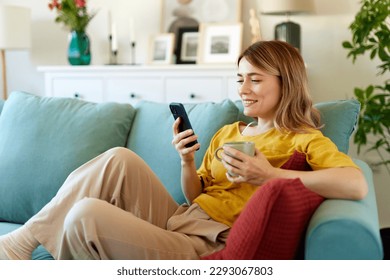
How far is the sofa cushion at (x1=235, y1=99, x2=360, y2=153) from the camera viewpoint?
2.19 metres

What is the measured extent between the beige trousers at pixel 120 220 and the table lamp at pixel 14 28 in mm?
2582

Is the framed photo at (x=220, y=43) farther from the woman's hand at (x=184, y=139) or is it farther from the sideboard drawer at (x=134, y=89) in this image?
the woman's hand at (x=184, y=139)

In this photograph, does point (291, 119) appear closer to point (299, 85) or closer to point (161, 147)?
point (299, 85)

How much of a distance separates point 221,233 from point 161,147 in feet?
2.05

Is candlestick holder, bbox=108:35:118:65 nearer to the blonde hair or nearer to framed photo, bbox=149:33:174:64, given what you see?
framed photo, bbox=149:33:174:64

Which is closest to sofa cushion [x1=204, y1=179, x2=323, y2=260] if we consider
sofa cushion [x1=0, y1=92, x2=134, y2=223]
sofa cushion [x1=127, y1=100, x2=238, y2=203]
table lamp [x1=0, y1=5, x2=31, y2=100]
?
sofa cushion [x1=127, y1=100, x2=238, y2=203]

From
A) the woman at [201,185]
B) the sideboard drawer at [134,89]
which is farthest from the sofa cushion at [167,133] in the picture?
the sideboard drawer at [134,89]

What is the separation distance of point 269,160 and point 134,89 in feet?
7.41

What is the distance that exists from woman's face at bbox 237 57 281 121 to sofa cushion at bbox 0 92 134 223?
682 mm

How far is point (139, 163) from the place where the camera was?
2012mm

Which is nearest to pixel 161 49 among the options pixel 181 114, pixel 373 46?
pixel 373 46

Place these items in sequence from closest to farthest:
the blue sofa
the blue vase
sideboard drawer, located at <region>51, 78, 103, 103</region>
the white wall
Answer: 1. the blue sofa
2. the white wall
3. sideboard drawer, located at <region>51, 78, 103, 103</region>
4. the blue vase

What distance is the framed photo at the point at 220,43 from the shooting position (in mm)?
4090
